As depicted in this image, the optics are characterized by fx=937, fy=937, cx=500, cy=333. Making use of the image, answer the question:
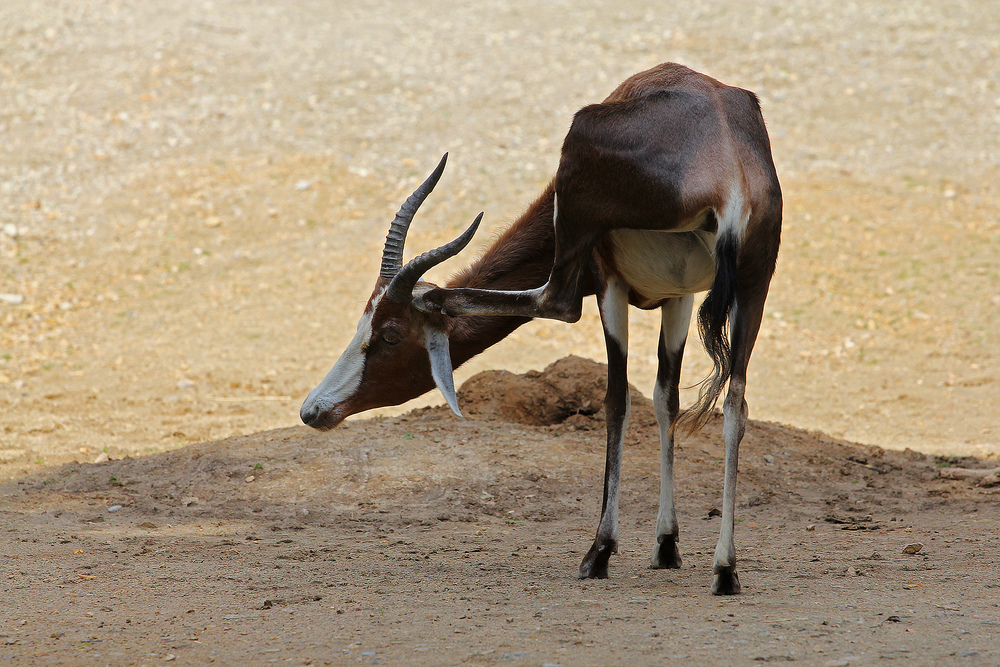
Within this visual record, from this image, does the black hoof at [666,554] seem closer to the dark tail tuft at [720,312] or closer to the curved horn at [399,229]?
the dark tail tuft at [720,312]

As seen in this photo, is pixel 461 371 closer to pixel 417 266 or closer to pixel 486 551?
pixel 486 551

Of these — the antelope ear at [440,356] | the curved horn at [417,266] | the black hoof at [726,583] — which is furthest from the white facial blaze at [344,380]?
the black hoof at [726,583]

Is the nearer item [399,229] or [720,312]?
[720,312]

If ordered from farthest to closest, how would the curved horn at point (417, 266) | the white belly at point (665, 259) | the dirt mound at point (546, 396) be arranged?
the dirt mound at point (546, 396)
the curved horn at point (417, 266)
the white belly at point (665, 259)

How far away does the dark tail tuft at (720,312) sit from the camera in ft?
14.6

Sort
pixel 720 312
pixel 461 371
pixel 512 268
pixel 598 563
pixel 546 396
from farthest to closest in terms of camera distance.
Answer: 1. pixel 461 371
2. pixel 546 396
3. pixel 512 268
4. pixel 598 563
5. pixel 720 312

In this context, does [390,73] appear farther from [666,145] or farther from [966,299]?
[666,145]

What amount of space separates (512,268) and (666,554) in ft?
6.17

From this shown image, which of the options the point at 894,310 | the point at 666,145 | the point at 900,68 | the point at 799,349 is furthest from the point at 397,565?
the point at 900,68

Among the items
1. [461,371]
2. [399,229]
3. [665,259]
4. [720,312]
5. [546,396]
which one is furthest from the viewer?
[461,371]

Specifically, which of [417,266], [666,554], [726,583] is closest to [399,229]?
[417,266]

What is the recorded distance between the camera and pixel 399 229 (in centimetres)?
531

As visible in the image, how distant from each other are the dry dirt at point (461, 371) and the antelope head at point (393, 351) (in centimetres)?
93

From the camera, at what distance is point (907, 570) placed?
500 centimetres
